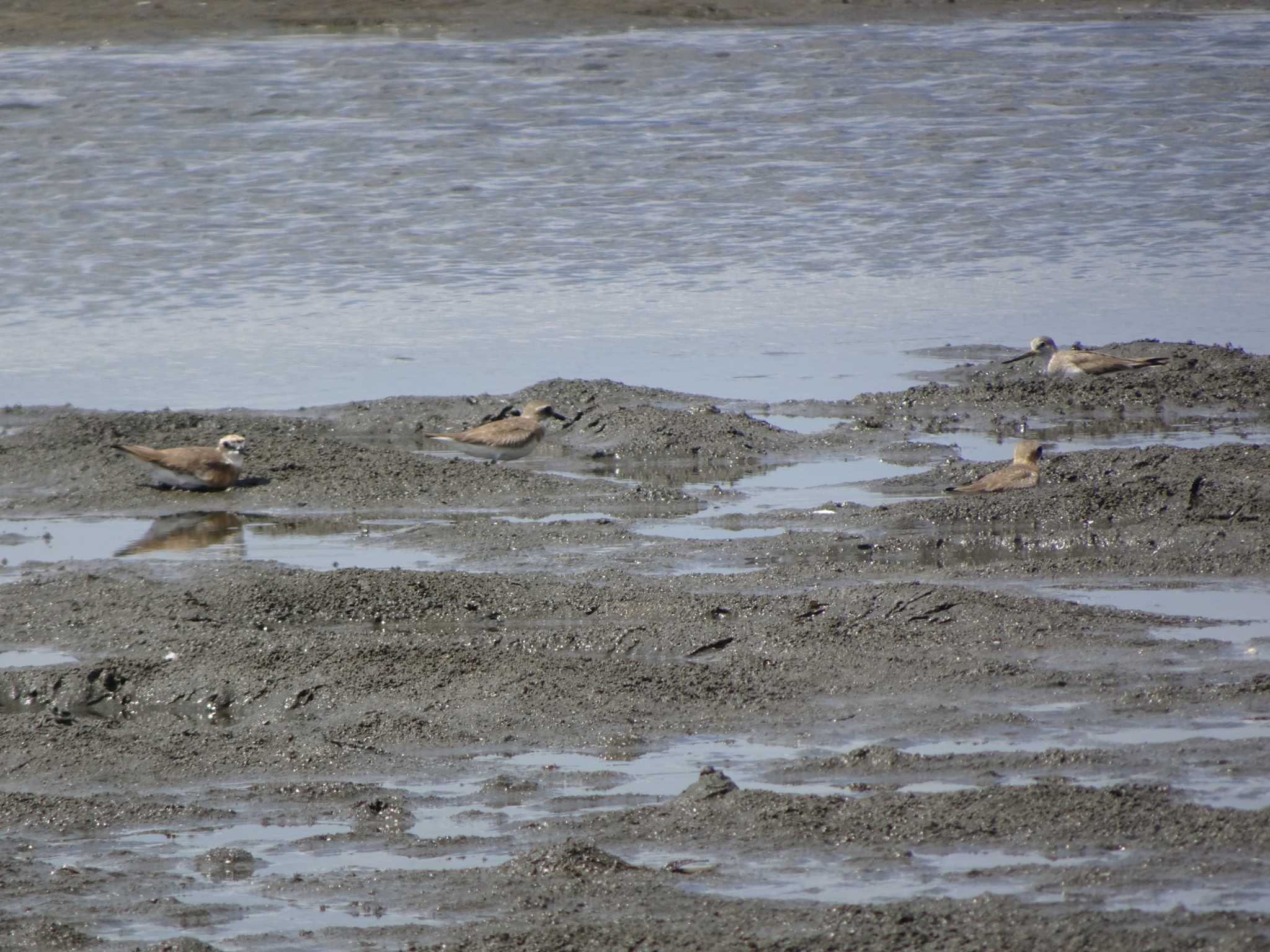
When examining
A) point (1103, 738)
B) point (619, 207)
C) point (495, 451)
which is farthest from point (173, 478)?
point (619, 207)

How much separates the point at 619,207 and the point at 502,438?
9594 millimetres

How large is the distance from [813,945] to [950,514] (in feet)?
16.6

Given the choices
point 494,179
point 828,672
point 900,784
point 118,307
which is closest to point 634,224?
point 494,179

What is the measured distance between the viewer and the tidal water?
48.9 ft

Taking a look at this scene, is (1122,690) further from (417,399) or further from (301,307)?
(301,307)

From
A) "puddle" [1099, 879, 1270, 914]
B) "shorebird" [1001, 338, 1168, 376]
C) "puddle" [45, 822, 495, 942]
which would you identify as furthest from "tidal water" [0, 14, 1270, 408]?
"puddle" [1099, 879, 1270, 914]

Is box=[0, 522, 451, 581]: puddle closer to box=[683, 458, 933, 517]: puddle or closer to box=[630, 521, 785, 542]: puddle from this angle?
box=[630, 521, 785, 542]: puddle

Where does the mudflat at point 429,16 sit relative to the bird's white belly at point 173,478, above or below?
above

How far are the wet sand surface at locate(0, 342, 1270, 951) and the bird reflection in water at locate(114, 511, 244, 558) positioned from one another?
0.04m

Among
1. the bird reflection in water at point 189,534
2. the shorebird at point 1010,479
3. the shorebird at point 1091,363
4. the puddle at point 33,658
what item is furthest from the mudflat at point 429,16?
the puddle at point 33,658

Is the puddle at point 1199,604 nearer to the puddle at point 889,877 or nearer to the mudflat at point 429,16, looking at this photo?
the puddle at point 889,877

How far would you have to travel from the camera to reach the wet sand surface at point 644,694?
493cm

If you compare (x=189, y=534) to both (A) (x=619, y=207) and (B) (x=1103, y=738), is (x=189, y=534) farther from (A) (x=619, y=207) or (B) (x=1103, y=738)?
(A) (x=619, y=207)

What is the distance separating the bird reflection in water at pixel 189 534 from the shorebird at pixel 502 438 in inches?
59.6
